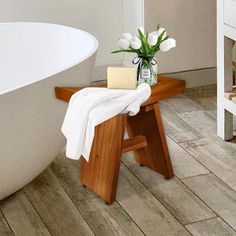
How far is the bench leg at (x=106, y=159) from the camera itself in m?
2.79

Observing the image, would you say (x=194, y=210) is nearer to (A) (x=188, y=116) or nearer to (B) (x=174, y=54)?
(A) (x=188, y=116)

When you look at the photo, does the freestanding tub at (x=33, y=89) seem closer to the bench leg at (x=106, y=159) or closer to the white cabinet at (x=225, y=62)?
the bench leg at (x=106, y=159)

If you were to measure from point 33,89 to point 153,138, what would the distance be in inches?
26.6

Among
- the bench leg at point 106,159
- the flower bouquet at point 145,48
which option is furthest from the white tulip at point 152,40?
the bench leg at point 106,159

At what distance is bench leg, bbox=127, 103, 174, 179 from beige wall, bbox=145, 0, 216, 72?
1.20 m

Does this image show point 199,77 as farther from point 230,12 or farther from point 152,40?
point 152,40

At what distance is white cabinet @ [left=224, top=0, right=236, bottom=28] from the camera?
3.19 meters

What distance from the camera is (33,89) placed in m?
2.66

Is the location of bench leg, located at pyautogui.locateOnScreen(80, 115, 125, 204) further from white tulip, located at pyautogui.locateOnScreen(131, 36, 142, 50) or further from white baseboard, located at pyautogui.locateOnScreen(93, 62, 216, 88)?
white baseboard, located at pyautogui.locateOnScreen(93, 62, 216, 88)

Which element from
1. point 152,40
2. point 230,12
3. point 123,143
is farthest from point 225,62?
point 123,143

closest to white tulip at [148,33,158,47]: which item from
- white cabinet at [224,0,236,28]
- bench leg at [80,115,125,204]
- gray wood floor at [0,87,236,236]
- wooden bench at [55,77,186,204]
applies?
wooden bench at [55,77,186,204]

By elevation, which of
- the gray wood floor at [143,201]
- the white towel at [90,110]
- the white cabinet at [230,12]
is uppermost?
the white cabinet at [230,12]

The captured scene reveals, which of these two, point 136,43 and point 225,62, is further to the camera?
point 225,62

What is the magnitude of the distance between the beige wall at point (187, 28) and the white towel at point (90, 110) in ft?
4.96
